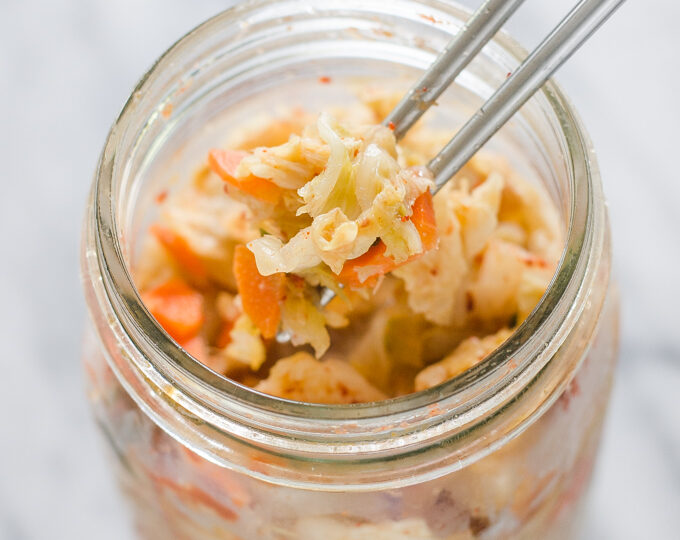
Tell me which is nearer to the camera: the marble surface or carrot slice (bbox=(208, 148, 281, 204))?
carrot slice (bbox=(208, 148, 281, 204))

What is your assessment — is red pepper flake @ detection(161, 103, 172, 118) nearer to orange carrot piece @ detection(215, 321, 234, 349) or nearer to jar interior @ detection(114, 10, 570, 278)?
jar interior @ detection(114, 10, 570, 278)

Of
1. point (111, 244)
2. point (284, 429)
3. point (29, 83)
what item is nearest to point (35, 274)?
point (29, 83)

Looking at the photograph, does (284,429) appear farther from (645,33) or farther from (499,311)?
(645,33)

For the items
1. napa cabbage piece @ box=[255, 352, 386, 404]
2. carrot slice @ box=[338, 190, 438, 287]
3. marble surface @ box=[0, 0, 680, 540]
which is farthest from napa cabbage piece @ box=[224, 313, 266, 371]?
marble surface @ box=[0, 0, 680, 540]

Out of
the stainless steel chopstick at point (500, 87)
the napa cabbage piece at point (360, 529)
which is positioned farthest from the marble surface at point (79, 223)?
the stainless steel chopstick at point (500, 87)

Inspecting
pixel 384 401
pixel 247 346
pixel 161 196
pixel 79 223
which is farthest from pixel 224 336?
pixel 79 223

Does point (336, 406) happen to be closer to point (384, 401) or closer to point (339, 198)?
point (384, 401)

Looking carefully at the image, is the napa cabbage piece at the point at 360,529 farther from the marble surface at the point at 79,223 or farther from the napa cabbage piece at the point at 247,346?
the marble surface at the point at 79,223
